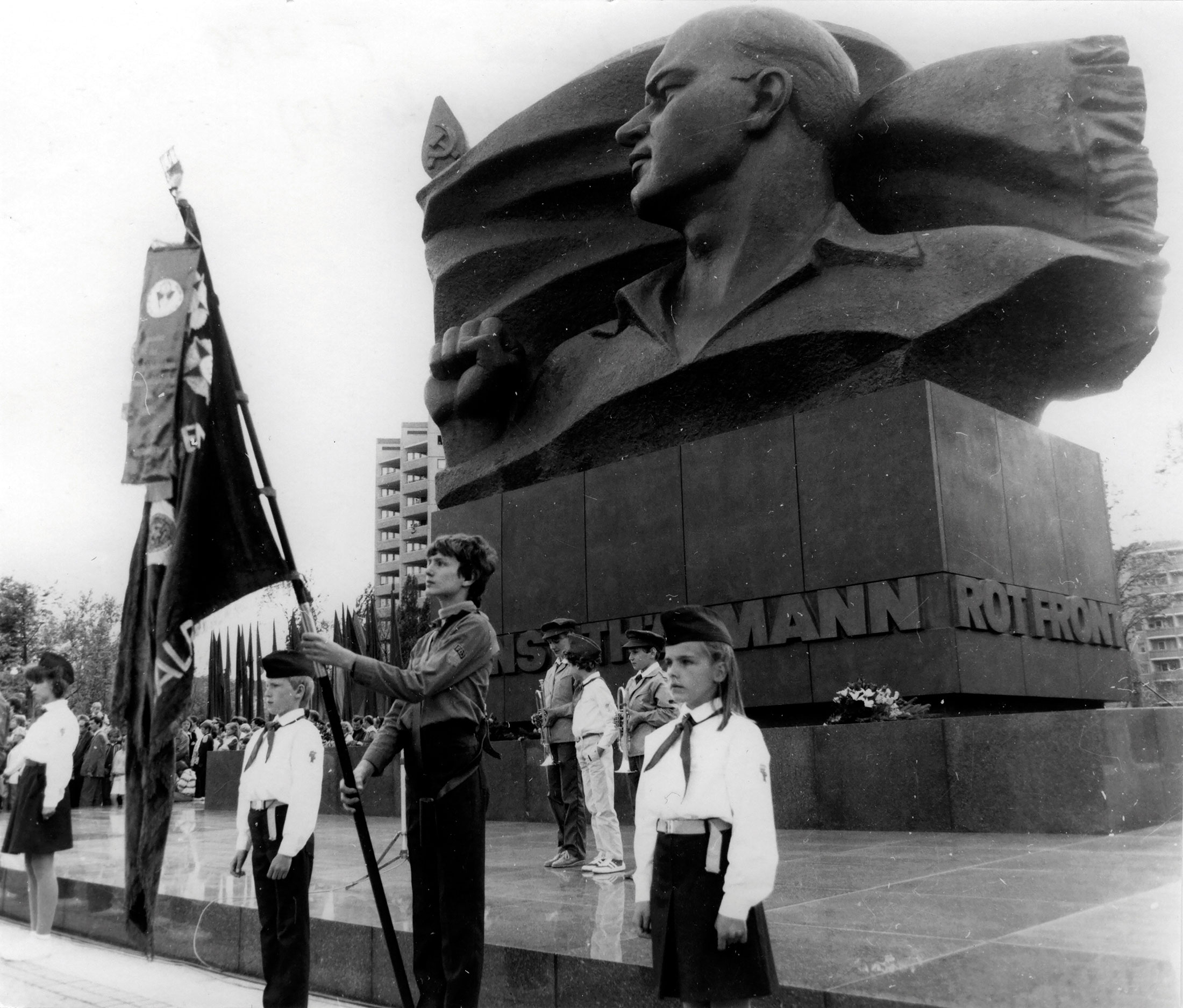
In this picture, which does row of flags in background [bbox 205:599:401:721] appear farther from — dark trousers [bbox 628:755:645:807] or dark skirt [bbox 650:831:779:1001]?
dark skirt [bbox 650:831:779:1001]

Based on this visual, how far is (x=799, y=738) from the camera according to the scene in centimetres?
779

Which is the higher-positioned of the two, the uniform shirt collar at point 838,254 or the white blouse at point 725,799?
the uniform shirt collar at point 838,254

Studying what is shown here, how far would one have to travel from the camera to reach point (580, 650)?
6.96m

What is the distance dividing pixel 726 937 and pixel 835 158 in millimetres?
8387

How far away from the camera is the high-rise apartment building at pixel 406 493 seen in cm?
6303

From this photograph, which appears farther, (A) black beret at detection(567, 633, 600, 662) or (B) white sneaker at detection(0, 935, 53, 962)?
(A) black beret at detection(567, 633, 600, 662)

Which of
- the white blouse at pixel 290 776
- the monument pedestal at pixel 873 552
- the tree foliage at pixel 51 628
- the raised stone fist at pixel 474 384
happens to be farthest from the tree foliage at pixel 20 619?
the white blouse at pixel 290 776

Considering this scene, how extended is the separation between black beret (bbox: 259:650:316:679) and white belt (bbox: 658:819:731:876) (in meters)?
1.34

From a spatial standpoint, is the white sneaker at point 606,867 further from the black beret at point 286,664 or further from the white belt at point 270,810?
the black beret at point 286,664

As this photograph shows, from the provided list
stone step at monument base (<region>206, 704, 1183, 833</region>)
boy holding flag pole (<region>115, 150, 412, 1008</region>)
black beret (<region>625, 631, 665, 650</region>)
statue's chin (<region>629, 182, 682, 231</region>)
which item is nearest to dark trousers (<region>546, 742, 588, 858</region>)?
stone step at monument base (<region>206, 704, 1183, 833</region>)

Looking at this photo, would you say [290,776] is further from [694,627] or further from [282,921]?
[694,627]

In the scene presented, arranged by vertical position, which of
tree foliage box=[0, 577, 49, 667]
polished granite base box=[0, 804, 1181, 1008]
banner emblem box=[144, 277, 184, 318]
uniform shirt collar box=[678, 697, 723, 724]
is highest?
tree foliage box=[0, 577, 49, 667]

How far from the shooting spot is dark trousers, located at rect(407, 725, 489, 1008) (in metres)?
3.52

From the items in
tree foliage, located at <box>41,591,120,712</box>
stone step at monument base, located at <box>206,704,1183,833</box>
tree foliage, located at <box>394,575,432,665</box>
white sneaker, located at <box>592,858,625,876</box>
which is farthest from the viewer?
tree foliage, located at <box>394,575,432,665</box>
